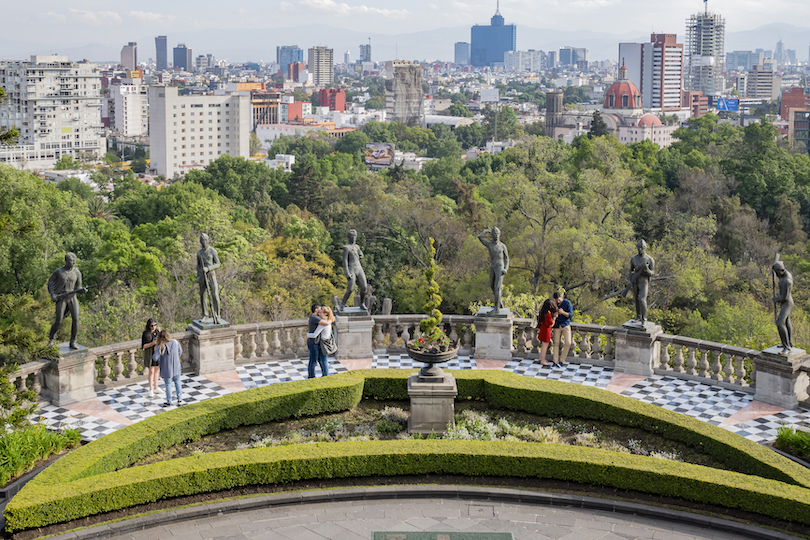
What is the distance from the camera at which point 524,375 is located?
65.0 feet

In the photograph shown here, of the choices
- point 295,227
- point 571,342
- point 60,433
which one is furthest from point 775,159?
point 60,433

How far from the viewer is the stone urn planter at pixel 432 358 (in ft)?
53.1

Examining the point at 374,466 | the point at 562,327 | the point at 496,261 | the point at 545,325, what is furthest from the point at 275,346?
the point at 374,466

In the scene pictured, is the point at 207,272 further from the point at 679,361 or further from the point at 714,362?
the point at 714,362

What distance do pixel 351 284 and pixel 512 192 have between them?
92.8 feet

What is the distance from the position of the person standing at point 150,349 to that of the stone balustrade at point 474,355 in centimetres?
128

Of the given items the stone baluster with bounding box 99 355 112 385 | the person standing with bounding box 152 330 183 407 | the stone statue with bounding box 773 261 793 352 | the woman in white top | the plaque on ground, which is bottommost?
the plaque on ground

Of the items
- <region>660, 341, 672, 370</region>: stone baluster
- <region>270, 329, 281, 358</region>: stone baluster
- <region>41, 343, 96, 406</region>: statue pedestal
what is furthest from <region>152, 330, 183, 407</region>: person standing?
<region>660, 341, 672, 370</region>: stone baluster

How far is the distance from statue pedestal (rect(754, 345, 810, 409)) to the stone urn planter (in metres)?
7.21

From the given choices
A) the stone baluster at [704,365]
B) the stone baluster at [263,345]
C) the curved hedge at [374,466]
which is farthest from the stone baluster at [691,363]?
the stone baluster at [263,345]

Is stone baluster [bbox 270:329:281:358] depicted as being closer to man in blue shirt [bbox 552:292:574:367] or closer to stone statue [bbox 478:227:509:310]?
stone statue [bbox 478:227:509:310]

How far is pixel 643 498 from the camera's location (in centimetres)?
1382

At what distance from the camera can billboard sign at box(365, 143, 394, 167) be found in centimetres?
16112

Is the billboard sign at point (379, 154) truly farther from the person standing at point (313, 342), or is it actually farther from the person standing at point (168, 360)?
the person standing at point (168, 360)
